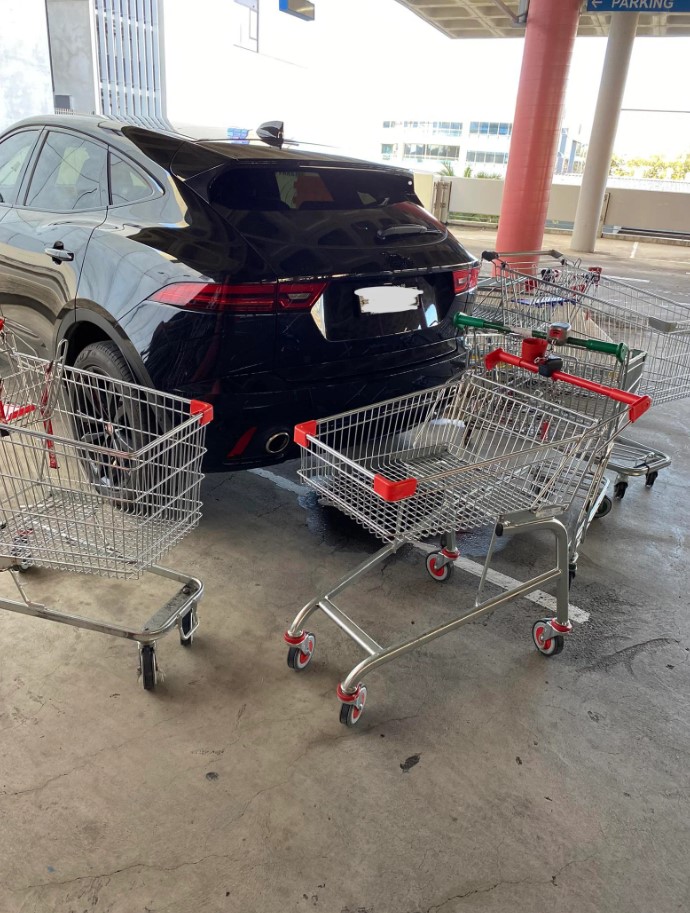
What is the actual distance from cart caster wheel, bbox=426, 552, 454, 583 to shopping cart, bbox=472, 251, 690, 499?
142 cm

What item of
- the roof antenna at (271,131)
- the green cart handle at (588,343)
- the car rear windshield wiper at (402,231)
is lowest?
the green cart handle at (588,343)

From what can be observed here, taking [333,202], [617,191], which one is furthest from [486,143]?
[333,202]

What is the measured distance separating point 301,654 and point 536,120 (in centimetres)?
938

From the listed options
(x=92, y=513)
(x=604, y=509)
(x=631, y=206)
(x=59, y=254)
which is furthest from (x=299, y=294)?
(x=631, y=206)

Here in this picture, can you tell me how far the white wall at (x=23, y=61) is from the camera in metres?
13.4

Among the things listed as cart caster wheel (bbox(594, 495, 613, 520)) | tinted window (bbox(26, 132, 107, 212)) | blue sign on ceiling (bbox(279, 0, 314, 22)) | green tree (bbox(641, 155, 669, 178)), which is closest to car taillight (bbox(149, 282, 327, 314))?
tinted window (bbox(26, 132, 107, 212))

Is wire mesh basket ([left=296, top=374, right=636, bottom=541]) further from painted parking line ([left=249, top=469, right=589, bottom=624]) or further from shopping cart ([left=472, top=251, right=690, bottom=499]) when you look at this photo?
shopping cart ([left=472, top=251, right=690, bottom=499])

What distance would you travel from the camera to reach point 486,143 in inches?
1522

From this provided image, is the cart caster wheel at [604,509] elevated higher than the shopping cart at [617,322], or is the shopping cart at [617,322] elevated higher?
the shopping cart at [617,322]

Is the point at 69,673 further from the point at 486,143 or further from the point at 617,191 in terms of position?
the point at 486,143

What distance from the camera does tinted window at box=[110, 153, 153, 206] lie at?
9.47ft

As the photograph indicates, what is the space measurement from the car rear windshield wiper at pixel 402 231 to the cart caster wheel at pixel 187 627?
181 centimetres

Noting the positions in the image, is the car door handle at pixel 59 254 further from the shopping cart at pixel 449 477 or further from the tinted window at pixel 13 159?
the shopping cart at pixel 449 477

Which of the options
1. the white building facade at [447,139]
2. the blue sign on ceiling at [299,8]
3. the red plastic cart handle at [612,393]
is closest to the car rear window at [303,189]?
the red plastic cart handle at [612,393]
